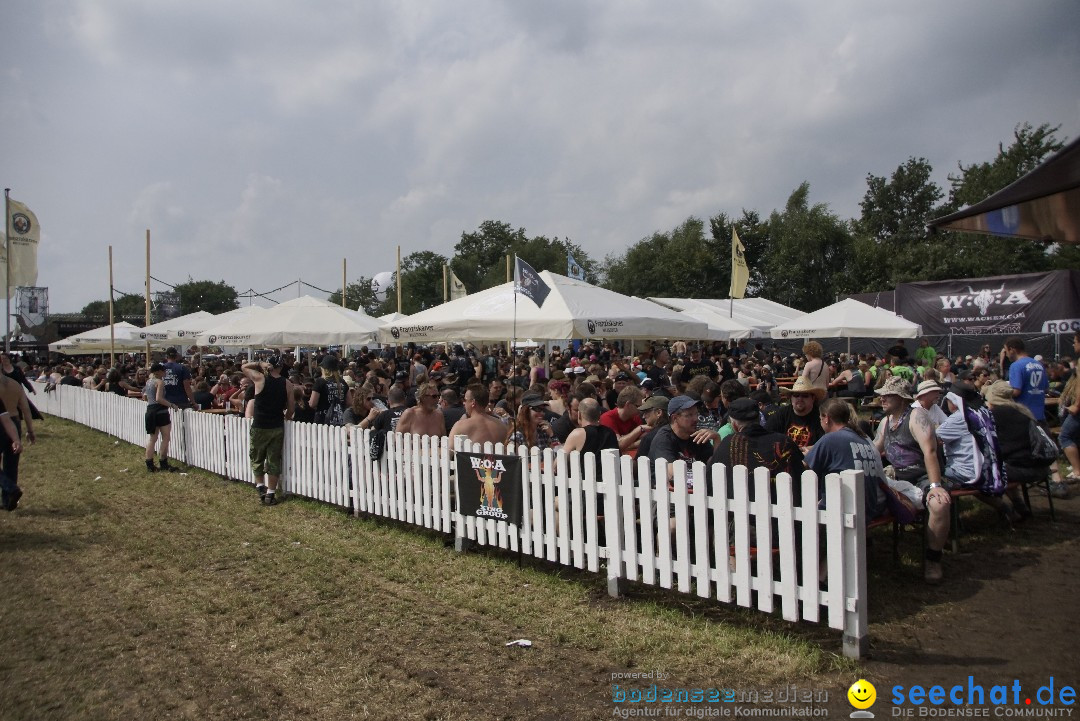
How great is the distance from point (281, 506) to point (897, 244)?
58.1 metres

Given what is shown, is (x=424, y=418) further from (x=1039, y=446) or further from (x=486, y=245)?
(x=486, y=245)

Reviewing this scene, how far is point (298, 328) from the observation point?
42.7 ft

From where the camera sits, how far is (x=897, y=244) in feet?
183

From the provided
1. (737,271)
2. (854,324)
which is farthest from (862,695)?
(737,271)

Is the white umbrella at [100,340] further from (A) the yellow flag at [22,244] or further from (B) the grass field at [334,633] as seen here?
(B) the grass field at [334,633]

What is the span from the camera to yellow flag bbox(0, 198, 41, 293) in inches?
588

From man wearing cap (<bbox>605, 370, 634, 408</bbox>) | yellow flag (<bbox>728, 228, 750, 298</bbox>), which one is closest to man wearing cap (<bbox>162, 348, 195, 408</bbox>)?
man wearing cap (<bbox>605, 370, 634, 408</bbox>)

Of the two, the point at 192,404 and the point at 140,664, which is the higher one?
the point at 192,404

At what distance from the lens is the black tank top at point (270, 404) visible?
27.3ft

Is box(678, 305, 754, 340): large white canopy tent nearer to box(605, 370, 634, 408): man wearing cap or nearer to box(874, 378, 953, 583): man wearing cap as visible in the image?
box(605, 370, 634, 408): man wearing cap

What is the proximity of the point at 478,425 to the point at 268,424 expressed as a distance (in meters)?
3.45

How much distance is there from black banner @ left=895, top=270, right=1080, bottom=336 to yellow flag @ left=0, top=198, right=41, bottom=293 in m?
26.7

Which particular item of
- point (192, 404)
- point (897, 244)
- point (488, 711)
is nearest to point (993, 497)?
point (488, 711)

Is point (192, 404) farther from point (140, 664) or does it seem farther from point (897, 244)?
point (897, 244)
